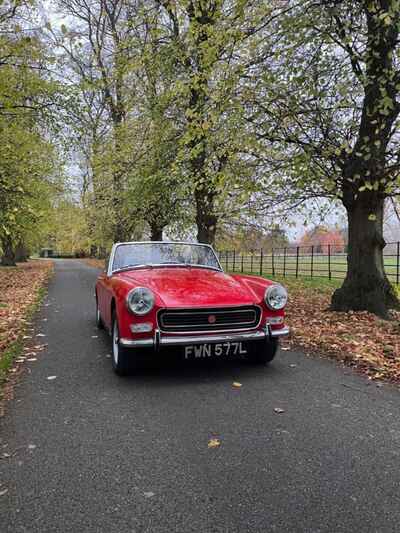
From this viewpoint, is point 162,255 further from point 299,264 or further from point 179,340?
point 299,264

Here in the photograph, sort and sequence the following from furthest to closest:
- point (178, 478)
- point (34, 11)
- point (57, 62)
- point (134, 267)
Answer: point (34, 11) < point (57, 62) < point (134, 267) < point (178, 478)

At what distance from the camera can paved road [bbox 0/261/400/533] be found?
7.30ft

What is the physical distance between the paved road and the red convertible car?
35cm

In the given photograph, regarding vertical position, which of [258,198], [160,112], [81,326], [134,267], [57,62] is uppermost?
[57,62]

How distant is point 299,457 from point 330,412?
0.93 meters

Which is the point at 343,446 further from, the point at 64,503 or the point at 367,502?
the point at 64,503

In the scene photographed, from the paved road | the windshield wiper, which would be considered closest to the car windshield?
the windshield wiper

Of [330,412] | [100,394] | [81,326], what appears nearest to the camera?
[330,412]

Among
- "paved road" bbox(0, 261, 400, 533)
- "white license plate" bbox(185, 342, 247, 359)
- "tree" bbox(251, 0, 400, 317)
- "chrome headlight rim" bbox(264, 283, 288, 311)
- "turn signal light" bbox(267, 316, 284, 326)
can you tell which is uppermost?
"tree" bbox(251, 0, 400, 317)

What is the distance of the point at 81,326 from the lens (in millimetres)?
7848

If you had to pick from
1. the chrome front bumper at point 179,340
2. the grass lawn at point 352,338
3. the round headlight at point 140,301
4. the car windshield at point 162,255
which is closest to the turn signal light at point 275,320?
the chrome front bumper at point 179,340

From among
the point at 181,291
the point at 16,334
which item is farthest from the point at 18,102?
the point at 181,291

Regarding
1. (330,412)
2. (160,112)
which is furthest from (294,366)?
(160,112)

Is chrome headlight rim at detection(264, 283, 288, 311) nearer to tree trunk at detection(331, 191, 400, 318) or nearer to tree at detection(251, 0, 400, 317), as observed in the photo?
tree at detection(251, 0, 400, 317)
